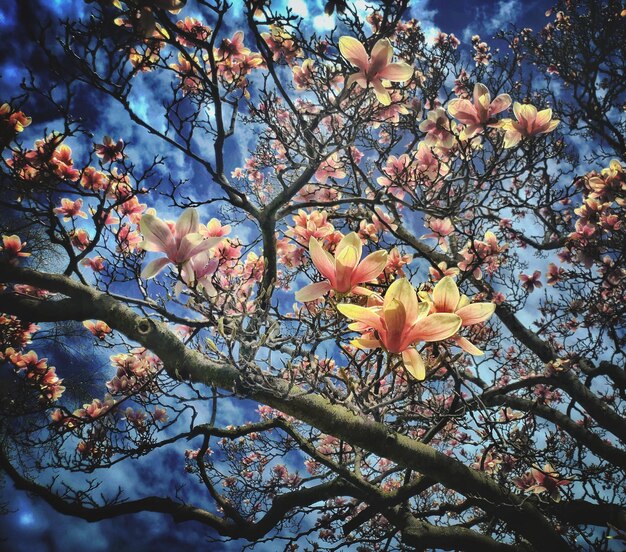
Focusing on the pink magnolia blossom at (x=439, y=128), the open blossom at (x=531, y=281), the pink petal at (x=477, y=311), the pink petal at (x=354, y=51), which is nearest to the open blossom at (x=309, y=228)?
the pink petal at (x=354, y=51)

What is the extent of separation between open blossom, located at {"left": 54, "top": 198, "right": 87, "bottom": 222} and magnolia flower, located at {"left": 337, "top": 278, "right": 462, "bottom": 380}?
3.19 meters

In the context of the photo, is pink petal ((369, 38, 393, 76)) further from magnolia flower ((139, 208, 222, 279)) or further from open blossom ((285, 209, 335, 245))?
magnolia flower ((139, 208, 222, 279))

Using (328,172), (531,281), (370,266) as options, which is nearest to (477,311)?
(370,266)

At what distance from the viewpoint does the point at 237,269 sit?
11.5ft

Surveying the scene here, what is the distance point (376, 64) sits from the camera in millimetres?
1730

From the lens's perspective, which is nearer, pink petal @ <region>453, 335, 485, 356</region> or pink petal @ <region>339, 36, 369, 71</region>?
pink petal @ <region>453, 335, 485, 356</region>

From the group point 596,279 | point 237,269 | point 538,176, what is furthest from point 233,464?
point 538,176

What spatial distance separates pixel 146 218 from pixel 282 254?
228 centimetres

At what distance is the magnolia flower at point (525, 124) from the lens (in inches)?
80.0

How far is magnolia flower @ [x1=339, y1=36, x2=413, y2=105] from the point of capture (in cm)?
167

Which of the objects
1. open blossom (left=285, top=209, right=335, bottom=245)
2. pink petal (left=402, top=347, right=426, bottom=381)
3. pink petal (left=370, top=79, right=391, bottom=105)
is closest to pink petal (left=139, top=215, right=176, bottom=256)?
pink petal (left=402, top=347, right=426, bottom=381)

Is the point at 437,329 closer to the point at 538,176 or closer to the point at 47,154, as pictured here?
the point at 47,154

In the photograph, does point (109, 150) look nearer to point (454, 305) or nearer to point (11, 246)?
point (11, 246)

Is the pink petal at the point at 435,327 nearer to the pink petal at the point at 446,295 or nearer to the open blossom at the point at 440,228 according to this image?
the pink petal at the point at 446,295
